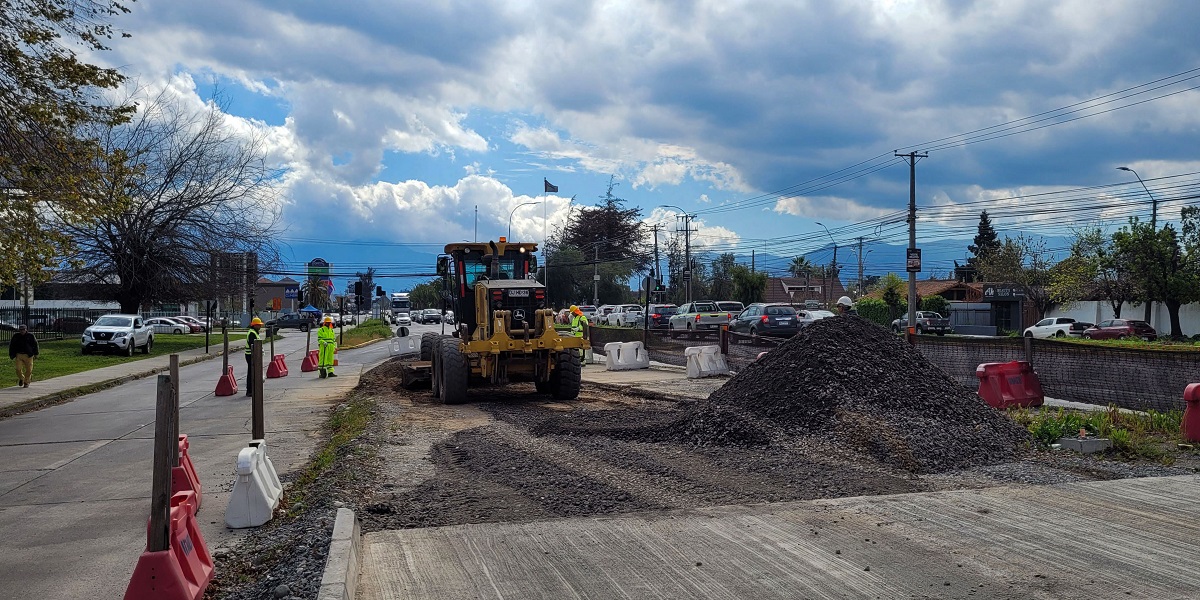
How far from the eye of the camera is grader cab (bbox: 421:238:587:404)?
16548 mm

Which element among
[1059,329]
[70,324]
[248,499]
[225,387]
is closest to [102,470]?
[248,499]

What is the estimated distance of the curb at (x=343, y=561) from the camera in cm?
516

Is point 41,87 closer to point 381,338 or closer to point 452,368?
point 452,368

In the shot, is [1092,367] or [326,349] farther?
[326,349]

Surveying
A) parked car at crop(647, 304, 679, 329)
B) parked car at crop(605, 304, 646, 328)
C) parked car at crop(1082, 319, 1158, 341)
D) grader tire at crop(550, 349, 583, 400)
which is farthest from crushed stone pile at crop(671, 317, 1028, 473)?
parked car at crop(605, 304, 646, 328)

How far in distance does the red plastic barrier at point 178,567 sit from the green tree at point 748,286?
73.4 meters

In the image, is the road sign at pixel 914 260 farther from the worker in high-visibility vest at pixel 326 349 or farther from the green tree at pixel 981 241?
the green tree at pixel 981 241

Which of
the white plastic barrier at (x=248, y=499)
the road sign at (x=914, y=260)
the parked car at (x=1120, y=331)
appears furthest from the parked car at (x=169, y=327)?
the white plastic barrier at (x=248, y=499)

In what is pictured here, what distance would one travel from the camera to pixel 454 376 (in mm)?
16594

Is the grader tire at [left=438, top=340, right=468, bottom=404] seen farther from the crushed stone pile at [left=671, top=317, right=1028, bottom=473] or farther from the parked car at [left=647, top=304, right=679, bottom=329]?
the parked car at [left=647, top=304, right=679, bottom=329]

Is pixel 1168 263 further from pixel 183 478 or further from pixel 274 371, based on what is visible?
pixel 183 478

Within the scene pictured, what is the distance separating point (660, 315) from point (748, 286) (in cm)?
2997

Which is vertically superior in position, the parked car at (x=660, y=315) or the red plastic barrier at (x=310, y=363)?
the parked car at (x=660, y=315)

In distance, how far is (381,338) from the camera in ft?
188
